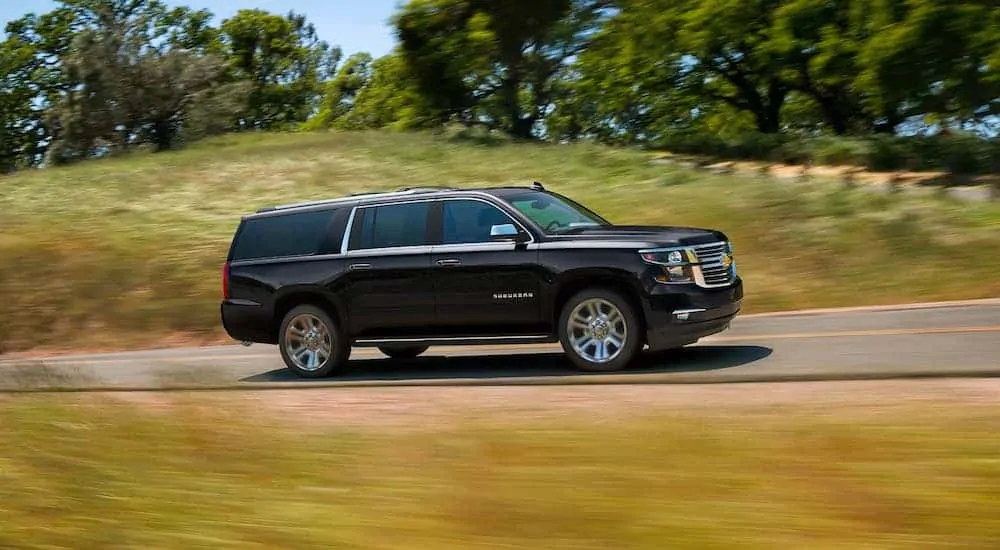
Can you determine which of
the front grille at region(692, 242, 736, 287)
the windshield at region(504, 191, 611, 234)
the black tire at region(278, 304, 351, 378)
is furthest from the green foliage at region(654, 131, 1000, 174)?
the black tire at region(278, 304, 351, 378)

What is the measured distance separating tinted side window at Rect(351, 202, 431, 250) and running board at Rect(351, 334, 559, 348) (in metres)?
1.00

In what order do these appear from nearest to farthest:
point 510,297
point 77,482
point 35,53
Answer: point 77,482 < point 510,297 < point 35,53

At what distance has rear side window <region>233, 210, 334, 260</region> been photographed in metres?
12.8

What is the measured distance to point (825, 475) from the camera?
17.3 ft

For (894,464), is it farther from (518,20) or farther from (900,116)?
(518,20)

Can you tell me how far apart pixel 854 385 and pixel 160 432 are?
4.86 metres

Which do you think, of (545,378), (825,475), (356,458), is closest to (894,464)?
(825,475)

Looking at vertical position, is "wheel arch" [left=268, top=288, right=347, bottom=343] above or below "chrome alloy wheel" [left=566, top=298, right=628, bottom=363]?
above

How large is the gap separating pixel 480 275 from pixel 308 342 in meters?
2.29

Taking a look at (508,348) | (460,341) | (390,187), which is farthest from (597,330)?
(390,187)

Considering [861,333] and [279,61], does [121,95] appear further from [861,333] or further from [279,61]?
[861,333]

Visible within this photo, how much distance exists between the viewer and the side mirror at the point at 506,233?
457 inches

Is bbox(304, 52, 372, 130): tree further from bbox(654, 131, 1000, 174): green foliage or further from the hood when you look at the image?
the hood

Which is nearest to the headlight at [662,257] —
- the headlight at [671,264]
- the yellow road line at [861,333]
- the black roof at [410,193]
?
the headlight at [671,264]
